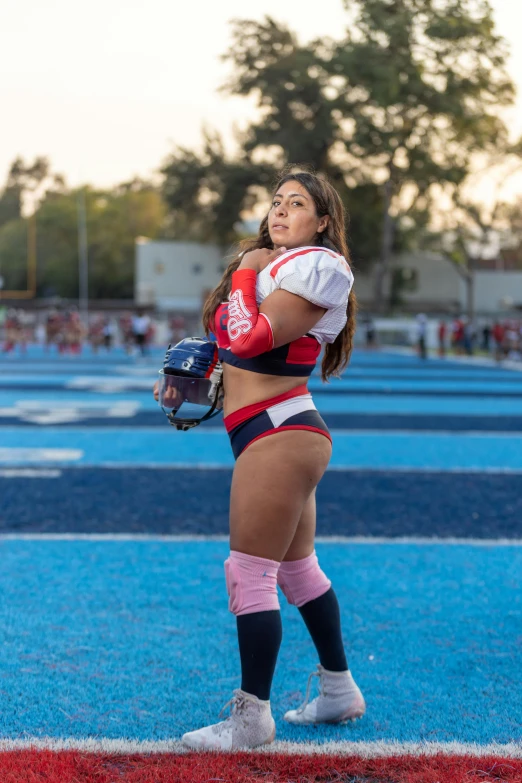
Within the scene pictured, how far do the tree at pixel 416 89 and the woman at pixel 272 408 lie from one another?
43.0m

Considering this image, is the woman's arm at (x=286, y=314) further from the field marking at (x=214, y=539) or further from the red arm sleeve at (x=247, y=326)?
the field marking at (x=214, y=539)

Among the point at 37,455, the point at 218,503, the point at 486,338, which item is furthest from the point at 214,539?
the point at 486,338

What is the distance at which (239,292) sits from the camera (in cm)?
297

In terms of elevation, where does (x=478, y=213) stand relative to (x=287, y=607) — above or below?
above

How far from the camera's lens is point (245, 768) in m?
2.90

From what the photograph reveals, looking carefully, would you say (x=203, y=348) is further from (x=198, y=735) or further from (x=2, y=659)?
(x=2, y=659)

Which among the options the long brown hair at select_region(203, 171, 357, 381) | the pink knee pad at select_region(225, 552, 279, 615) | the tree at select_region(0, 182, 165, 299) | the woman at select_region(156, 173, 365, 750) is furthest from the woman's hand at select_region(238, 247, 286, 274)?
the tree at select_region(0, 182, 165, 299)

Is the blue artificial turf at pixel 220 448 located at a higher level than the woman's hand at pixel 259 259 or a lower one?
lower

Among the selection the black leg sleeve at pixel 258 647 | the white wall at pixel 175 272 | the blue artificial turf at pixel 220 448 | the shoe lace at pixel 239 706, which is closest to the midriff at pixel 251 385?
the black leg sleeve at pixel 258 647

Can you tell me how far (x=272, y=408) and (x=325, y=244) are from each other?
0.55m

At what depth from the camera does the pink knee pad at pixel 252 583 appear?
118 inches

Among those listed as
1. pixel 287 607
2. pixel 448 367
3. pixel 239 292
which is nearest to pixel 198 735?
pixel 239 292

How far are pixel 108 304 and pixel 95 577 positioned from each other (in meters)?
56.5

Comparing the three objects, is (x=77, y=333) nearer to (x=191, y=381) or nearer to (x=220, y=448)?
(x=220, y=448)
